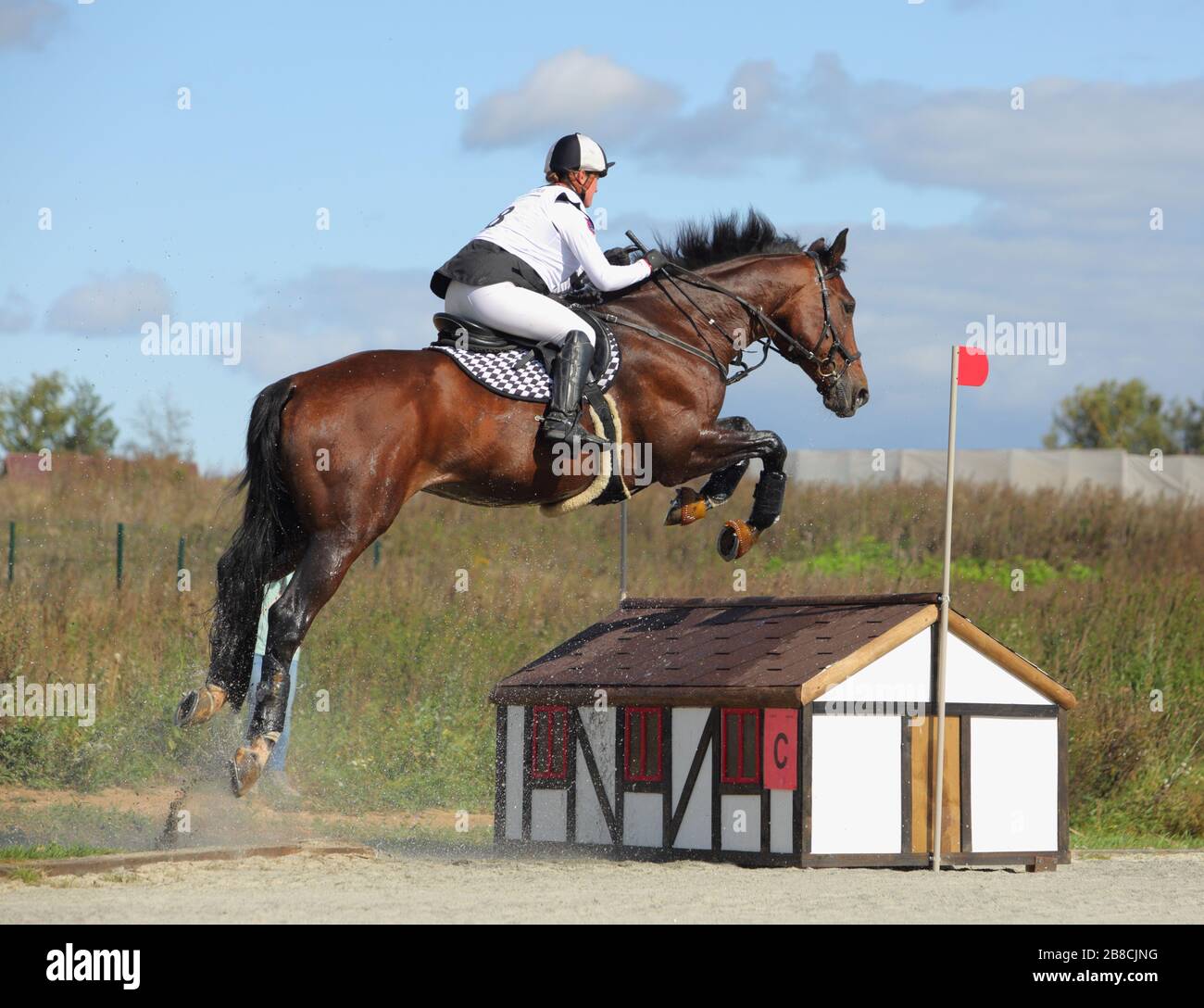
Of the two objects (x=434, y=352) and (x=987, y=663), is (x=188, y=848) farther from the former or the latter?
(x=987, y=663)

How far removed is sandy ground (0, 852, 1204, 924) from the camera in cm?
648

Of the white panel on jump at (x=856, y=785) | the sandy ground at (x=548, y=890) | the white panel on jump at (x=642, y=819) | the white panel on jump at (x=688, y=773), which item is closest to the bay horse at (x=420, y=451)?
the sandy ground at (x=548, y=890)

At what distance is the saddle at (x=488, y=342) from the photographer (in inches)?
324

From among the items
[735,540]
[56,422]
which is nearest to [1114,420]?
[56,422]

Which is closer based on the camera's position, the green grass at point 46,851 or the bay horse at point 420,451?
the bay horse at point 420,451

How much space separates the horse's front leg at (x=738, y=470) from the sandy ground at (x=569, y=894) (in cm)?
172

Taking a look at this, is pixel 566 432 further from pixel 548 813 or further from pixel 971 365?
pixel 548 813

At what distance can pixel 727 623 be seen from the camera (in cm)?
986

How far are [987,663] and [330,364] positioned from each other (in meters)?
3.85

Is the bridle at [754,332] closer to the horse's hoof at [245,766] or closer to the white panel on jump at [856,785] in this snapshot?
the white panel on jump at [856,785]

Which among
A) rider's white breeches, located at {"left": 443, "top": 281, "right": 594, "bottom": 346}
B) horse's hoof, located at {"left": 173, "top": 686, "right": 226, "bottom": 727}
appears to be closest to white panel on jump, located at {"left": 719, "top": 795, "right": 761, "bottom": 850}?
rider's white breeches, located at {"left": 443, "top": 281, "right": 594, "bottom": 346}

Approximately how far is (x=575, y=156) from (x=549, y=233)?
1.40ft

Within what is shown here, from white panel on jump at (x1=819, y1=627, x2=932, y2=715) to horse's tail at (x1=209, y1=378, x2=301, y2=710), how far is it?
9.20ft
